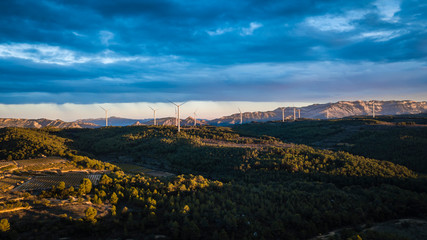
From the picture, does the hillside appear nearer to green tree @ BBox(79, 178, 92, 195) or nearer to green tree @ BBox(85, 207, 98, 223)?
green tree @ BBox(85, 207, 98, 223)

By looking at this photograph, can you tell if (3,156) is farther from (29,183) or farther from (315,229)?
(315,229)

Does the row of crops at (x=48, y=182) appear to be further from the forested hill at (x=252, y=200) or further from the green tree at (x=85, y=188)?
the forested hill at (x=252, y=200)

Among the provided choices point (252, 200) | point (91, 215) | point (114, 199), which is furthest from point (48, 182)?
point (252, 200)

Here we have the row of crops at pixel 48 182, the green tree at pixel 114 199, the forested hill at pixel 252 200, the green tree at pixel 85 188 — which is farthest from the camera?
the row of crops at pixel 48 182

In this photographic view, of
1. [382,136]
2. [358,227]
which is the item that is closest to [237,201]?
[358,227]

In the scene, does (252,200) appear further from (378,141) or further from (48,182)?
(378,141)

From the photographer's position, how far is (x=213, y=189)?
1244 inches

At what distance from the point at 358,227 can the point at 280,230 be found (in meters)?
8.00

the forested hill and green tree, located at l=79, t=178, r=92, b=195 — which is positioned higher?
green tree, located at l=79, t=178, r=92, b=195

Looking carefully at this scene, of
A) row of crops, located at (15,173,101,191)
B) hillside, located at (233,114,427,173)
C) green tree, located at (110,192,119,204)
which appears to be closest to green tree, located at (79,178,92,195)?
row of crops, located at (15,173,101,191)

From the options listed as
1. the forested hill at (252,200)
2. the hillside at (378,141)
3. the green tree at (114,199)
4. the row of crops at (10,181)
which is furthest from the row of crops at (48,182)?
the hillside at (378,141)

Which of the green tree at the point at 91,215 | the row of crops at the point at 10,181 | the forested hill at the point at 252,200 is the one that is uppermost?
the row of crops at the point at 10,181

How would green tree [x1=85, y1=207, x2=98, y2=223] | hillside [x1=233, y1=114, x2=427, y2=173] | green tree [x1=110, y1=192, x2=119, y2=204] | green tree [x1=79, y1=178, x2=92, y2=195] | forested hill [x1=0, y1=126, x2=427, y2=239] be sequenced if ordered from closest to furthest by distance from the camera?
green tree [x1=85, y1=207, x2=98, y2=223] → forested hill [x1=0, y1=126, x2=427, y2=239] → green tree [x1=110, y1=192, x2=119, y2=204] → green tree [x1=79, y1=178, x2=92, y2=195] → hillside [x1=233, y1=114, x2=427, y2=173]

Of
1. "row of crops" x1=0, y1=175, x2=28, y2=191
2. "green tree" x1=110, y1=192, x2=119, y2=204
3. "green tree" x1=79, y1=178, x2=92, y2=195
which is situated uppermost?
"row of crops" x1=0, y1=175, x2=28, y2=191
